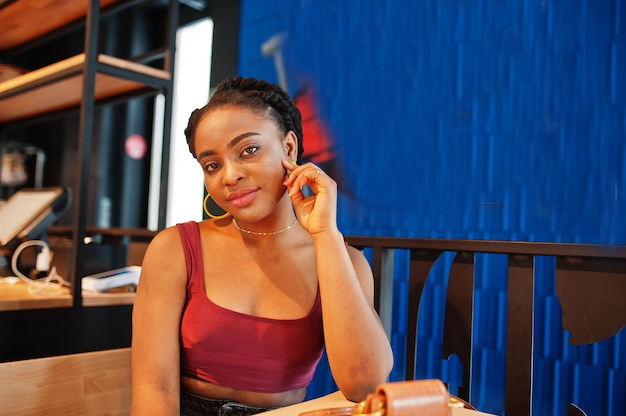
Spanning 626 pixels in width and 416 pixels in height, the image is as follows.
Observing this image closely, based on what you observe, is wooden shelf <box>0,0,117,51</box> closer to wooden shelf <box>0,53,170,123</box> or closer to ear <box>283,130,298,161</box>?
wooden shelf <box>0,53,170,123</box>

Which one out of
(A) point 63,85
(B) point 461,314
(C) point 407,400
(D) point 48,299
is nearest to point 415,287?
(B) point 461,314

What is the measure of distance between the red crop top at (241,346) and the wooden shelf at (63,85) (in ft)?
3.53

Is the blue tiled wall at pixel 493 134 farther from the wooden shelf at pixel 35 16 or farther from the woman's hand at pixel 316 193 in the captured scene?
the wooden shelf at pixel 35 16

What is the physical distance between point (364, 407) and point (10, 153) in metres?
6.26

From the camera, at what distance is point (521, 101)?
200 cm

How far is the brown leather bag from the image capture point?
691mm

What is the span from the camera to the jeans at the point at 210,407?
1334mm

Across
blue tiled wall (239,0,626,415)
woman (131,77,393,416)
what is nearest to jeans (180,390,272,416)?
woman (131,77,393,416)

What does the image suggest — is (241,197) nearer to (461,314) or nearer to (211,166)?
(211,166)

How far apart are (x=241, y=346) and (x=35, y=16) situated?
2.22 metres

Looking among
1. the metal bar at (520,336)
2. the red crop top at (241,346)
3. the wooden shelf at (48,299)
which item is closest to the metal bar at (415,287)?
the metal bar at (520,336)

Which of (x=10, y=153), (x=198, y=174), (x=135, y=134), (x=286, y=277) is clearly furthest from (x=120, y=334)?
(x=10, y=153)

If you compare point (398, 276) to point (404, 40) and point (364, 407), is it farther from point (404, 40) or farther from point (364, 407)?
point (364, 407)

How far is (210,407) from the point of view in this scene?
4.45 feet
